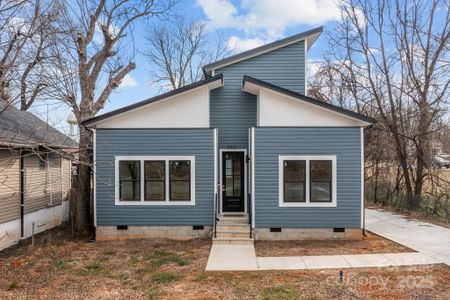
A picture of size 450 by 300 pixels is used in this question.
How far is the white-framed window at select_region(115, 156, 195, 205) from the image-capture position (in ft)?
33.9

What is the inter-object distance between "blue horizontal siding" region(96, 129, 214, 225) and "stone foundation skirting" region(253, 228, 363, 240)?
1.63m

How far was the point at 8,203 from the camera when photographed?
9766 millimetres

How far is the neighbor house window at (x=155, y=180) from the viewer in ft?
33.9

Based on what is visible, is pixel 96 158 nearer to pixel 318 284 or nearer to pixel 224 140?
pixel 224 140

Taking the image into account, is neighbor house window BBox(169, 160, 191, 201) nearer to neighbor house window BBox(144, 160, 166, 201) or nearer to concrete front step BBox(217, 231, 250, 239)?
neighbor house window BBox(144, 160, 166, 201)

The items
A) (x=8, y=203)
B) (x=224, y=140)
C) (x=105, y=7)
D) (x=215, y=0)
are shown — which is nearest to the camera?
(x=8, y=203)

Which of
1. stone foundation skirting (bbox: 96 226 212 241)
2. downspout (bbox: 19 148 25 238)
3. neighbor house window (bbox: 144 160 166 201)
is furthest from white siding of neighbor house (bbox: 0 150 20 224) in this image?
neighbor house window (bbox: 144 160 166 201)

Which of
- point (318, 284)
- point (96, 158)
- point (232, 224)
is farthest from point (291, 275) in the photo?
point (96, 158)

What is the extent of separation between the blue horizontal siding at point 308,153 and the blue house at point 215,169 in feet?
0.10

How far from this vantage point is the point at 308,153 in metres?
10.1

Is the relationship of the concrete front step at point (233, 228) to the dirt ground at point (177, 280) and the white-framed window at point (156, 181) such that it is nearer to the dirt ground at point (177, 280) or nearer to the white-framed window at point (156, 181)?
the white-framed window at point (156, 181)

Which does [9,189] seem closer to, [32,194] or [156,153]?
[32,194]

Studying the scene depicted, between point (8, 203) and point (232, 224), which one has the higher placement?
point (8, 203)

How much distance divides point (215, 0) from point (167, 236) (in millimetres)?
11277
